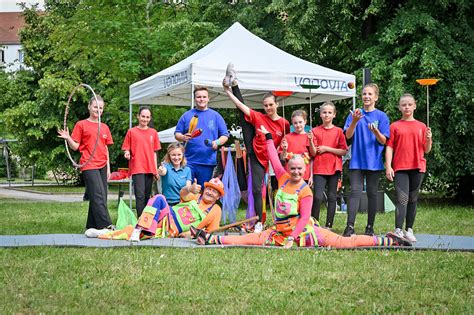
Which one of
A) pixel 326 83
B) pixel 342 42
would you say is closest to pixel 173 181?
pixel 326 83

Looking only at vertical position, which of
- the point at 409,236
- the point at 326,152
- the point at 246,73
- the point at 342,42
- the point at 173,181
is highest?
the point at 342,42

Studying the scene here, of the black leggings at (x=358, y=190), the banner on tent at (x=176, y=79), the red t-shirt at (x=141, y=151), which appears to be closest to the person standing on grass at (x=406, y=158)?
the black leggings at (x=358, y=190)

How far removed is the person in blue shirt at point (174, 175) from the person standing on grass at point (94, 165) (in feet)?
2.31

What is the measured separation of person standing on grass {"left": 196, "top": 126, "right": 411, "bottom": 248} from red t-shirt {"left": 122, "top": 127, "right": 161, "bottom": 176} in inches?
70.6

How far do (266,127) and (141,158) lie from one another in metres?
1.63

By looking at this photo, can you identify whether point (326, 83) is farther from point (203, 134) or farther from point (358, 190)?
point (358, 190)

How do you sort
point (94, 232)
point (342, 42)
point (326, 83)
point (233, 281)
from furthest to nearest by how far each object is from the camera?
point (342, 42) → point (326, 83) → point (94, 232) → point (233, 281)

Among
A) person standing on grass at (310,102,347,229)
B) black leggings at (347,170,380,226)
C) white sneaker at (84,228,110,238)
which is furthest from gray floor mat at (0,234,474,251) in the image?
person standing on grass at (310,102,347,229)

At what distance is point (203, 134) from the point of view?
336 inches

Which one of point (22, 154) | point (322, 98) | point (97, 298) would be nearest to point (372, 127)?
point (97, 298)

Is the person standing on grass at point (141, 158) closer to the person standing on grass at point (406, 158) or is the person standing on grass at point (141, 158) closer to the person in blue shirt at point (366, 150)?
the person in blue shirt at point (366, 150)

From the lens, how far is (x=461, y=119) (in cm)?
1348

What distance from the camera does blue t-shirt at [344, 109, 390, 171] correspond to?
24.8 feet

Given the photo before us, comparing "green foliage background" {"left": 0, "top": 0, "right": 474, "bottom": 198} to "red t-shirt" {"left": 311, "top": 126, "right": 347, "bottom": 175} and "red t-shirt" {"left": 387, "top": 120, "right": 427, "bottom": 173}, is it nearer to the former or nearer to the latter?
"red t-shirt" {"left": 311, "top": 126, "right": 347, "bottom": 175}
